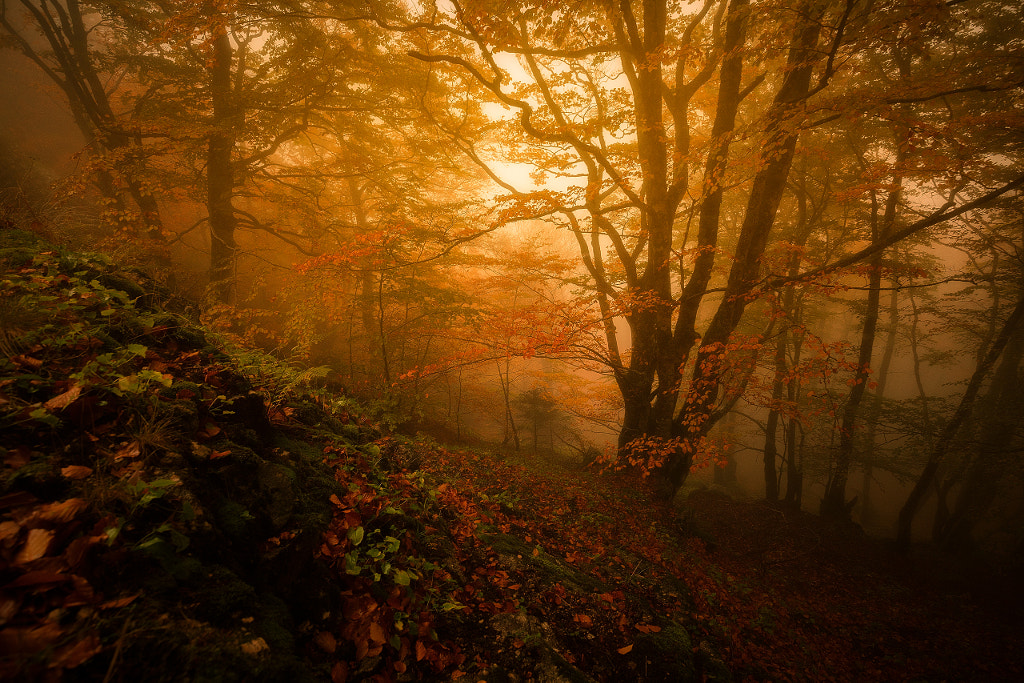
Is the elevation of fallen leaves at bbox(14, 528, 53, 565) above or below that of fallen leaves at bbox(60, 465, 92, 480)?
below

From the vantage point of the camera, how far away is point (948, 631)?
688cm

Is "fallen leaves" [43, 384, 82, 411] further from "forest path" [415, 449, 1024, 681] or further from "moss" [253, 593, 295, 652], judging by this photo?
"forest path" [415, 449, 1024, 681]

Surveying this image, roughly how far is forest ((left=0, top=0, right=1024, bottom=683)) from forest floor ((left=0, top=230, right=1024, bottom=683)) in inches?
0.7

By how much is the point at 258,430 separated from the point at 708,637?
540 cm

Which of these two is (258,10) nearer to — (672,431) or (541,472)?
(541,472)

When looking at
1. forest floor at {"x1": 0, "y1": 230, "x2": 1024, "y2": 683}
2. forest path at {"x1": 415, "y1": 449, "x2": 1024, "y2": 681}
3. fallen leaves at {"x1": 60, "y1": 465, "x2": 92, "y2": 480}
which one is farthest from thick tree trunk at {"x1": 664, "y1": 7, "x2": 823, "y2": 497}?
fallen leaves at {"x1": 60, "y1": 465, "x2": 92, "y2": 480}

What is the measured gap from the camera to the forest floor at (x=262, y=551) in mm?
1310

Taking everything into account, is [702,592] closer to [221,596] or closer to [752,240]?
[752,240]

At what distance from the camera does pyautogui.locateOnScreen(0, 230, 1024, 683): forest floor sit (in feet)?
4.30

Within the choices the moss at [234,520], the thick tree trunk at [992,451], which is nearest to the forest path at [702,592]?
the moss at [234,520]

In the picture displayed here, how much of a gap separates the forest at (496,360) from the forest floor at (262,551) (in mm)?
19

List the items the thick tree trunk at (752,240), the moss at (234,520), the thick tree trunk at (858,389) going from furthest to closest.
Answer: the thick tree trunk at (858,389) → the thick tree trunk at (752,240) → the moss at (234,520)

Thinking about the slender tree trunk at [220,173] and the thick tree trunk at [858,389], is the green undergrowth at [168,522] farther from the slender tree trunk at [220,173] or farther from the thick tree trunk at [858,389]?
the thick tree trunk at [858,389]

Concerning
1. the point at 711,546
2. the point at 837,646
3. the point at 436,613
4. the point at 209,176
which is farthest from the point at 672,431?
the point at 209,176
